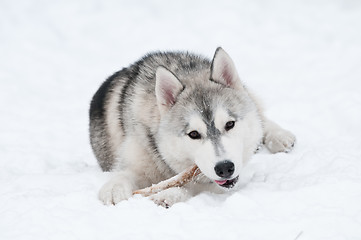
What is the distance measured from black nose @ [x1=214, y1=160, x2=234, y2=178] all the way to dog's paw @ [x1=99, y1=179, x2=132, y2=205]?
802 mm

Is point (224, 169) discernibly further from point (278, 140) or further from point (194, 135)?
point (278, 140)

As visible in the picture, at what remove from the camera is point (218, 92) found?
356cm

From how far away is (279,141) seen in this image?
4.70 metres

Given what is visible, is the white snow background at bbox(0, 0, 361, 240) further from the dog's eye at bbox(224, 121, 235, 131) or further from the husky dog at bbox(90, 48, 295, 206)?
the dog's eye at bbox(224, 121, 235, 131)

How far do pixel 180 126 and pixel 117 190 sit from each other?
73 cm

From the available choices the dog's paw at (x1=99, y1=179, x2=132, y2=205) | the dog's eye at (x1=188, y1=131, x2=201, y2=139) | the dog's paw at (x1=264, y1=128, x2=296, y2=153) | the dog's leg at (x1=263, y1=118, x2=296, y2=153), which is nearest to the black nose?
the dog's eye at (x1=188, y1=131, x2=201, y2=139)

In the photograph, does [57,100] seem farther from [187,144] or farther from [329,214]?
[329,214]

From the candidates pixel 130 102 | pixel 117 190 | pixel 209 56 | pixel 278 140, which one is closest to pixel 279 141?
pixel 278 140

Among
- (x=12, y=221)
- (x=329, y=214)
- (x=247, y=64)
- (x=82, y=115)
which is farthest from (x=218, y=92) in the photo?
(x=247, y=64)

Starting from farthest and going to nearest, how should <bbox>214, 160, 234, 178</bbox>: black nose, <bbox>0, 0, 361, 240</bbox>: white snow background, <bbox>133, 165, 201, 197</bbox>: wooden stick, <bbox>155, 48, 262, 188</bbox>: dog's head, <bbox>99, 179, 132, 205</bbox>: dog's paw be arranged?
<bbox>133, 165, 201, 197</bbox>: wooden stick, <bbox>99, 179, 132, 205</bbox>: dog's paw, <bbox>155, 48, 262, 188</bbox>: dog's head, <bbox>214, 160, 234, 178</bbox>: black nose, <bbox>0, 0, 361, 240</bbox>: white snow background

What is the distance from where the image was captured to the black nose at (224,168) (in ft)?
10.0

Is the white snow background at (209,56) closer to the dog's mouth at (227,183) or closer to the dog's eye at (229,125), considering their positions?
the dog's mouth at (227,183)

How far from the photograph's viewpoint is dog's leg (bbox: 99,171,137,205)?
3291 mm

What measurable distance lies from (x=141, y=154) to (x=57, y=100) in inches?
233
